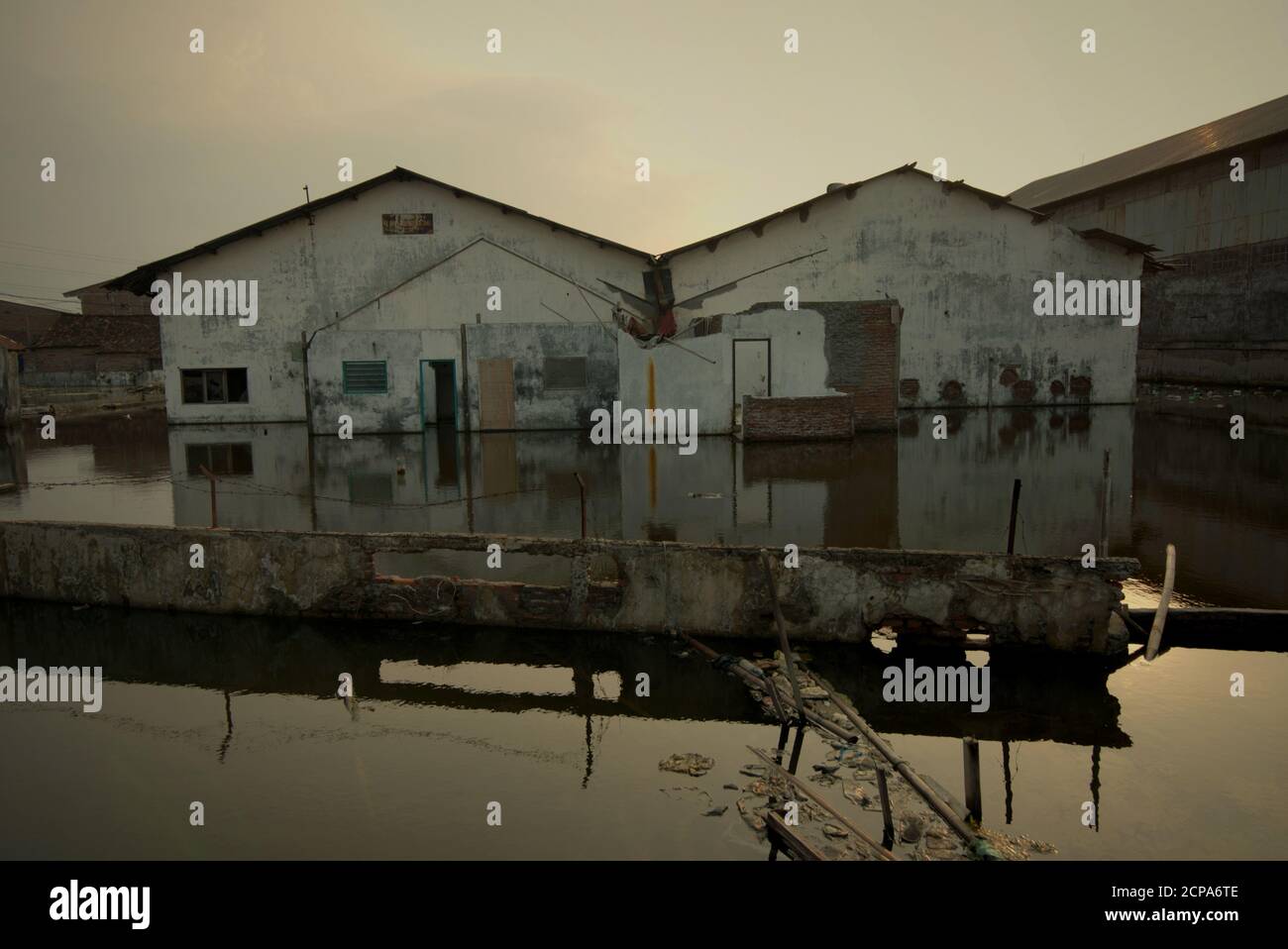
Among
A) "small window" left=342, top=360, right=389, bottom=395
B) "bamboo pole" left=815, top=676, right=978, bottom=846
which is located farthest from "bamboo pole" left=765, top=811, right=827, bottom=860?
"small window" left=342, top=360, right=389, bottom=395

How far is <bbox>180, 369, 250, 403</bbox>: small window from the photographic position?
2620 cm

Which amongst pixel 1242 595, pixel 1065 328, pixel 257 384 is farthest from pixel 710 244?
pixel 1242 595

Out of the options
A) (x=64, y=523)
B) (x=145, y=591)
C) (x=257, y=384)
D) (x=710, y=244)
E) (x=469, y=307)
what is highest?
(x=710, y=244)

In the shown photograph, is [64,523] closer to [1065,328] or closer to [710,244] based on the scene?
[710,244]

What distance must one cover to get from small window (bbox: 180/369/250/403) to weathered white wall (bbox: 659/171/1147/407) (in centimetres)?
1313

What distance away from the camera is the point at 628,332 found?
21.0 m

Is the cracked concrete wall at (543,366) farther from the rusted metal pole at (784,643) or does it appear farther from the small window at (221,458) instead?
the rusted metal pole at (784,643)

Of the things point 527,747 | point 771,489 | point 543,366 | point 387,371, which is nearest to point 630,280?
point 543,366

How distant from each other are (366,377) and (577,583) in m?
16.8

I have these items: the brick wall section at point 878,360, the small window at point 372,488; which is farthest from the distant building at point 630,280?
the small window at point 372,488

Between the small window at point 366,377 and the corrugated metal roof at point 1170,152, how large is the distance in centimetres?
2927

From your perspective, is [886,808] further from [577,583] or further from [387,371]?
[387,371]

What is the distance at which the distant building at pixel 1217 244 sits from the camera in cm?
2953

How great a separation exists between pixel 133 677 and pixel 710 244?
2183 cm
